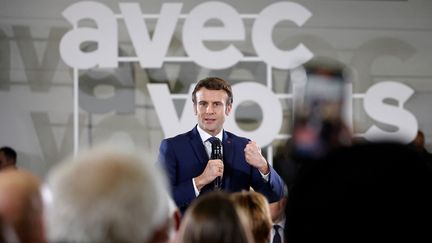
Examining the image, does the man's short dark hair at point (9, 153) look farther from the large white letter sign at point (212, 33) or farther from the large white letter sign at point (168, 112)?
the large white letter sign at point (212, 33)

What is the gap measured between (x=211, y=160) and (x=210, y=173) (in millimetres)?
69

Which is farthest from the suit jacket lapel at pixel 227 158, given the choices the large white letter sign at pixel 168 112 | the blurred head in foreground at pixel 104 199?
the large white letter sign at pixel 168 112

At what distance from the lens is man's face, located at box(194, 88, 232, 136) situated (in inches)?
133

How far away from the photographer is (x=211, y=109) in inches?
133

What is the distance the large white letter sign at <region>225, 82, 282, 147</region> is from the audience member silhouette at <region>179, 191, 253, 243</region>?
4357mm

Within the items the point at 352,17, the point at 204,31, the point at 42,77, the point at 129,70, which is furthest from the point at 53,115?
the point at 352,17

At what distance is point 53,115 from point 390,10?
2741mm

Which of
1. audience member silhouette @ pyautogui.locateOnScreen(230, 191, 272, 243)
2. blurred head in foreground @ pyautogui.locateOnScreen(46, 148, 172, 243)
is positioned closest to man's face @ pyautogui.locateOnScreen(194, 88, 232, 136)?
audience member silhouette @ pyautogui.locateOnScreen(230, 191, 272, 243)

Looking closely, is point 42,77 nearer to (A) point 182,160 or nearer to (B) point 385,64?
(B) point 385,64

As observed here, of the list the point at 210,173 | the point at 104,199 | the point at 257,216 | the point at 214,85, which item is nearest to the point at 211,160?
the point at 210,173

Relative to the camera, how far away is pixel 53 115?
6164 mm

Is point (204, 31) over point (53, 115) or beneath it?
over

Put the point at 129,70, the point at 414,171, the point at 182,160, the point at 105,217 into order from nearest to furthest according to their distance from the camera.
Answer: the point at 414,171
the point at 105,217
the point at 182,160
the point at 129,70

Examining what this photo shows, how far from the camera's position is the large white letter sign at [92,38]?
6.11 meters
